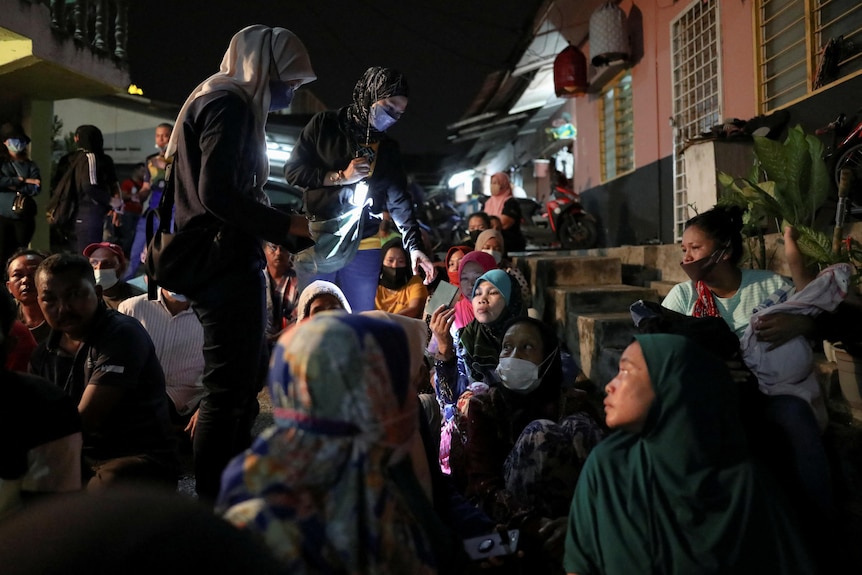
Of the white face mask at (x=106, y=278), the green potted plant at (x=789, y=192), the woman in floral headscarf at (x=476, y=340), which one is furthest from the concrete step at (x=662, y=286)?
the white face mask at (x=106, y=278)

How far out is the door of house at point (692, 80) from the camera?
283 inches

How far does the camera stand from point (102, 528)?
764 mm

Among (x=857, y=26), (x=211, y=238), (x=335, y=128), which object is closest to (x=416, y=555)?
(x=211, y=238)

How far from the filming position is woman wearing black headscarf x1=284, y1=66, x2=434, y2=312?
3.73 metres

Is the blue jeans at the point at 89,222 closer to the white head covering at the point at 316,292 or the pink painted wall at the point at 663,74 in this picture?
the white head covering at the point at 316,292

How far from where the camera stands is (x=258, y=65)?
2.61 m

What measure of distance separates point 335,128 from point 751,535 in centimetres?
290

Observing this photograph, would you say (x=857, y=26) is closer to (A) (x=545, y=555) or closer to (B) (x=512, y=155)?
(A) (x=545, y=555)

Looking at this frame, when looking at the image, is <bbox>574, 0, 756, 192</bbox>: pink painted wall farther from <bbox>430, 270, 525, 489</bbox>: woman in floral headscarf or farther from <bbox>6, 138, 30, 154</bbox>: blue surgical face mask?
<bbox>6, 138, 30, 154</bbox>: blue surgical face mask

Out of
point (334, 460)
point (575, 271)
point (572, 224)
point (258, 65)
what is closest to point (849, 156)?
point (575, 271)

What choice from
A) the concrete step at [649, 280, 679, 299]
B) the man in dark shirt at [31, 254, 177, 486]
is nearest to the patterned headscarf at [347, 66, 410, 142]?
the man in dark shirt at [31, 254, 177, 486]

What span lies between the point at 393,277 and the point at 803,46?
12.1 ft

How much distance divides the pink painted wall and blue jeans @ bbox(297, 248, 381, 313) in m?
4.05

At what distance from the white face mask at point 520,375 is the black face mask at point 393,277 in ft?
8.68
